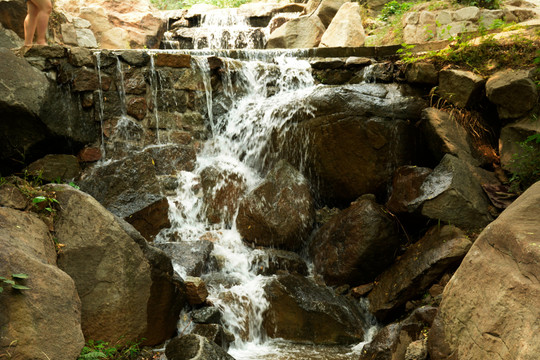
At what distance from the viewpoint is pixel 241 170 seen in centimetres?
602

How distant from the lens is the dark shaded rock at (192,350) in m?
2.97

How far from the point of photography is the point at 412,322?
10.7ft

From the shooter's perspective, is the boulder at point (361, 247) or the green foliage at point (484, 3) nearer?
the boulder at point (361, 247)

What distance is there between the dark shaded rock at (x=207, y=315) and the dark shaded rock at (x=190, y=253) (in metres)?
0.57

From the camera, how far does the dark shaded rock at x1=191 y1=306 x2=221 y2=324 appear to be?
145 inches

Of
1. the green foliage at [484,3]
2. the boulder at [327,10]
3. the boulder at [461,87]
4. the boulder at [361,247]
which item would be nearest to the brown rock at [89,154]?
the boulder at [361,247]

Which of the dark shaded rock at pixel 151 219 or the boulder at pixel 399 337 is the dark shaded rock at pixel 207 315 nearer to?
the boulder at pixel 399 337

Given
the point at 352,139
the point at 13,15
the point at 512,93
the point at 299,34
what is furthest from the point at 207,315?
the point at 299,34

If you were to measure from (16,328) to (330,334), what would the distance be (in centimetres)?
273

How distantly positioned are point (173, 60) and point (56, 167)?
2.31 metres

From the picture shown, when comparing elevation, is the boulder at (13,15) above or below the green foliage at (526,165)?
above

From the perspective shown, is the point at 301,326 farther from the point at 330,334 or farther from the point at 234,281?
the point at 234,281

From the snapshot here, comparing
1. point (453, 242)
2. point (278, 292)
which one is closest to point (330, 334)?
point (278, 292)

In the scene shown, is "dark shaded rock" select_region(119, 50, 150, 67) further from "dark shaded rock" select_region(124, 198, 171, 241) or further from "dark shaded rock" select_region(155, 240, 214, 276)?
"dark shaded rock" select_region(155, 240, 214, 276)
